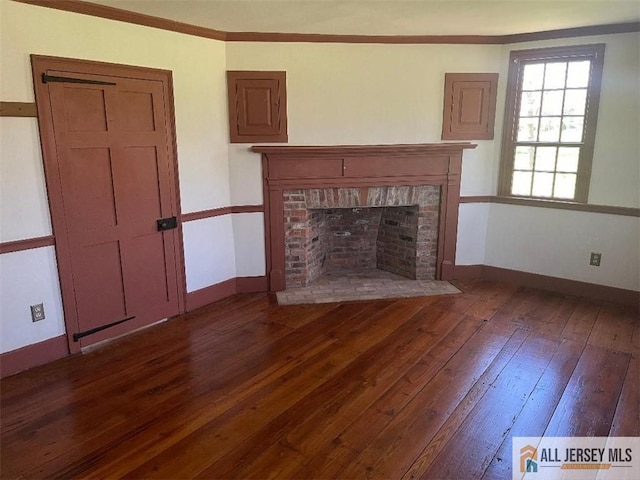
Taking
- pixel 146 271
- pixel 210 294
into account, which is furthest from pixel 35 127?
pixel 210 294

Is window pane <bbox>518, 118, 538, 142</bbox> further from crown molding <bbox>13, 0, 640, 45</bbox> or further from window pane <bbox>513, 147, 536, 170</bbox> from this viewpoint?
crown molding <bbox>13, 0, 640, 45</bbox>

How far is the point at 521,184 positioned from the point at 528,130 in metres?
0.53

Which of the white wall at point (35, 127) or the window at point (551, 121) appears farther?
the window at point (551, 121)

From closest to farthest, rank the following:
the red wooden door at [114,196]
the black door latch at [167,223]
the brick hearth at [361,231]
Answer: the red wooden door at [114,196]
the black door latch at [167,223]
the brick hearth at [361,231]

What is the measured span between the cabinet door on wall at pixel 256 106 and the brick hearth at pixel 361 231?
2.00ft

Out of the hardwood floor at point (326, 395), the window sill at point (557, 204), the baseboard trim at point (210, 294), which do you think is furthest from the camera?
the baseboard trim at point (210, 294)

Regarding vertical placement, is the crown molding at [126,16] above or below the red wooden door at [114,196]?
above

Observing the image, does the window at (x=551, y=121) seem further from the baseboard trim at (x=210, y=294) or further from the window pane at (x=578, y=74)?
the baseboard trim at (x=210, y=294)

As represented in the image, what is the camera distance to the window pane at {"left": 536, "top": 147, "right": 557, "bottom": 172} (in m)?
4.32

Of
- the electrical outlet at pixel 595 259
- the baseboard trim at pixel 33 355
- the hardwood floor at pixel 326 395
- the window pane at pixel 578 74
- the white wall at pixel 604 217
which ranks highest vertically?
the window pane at pixel 578 74

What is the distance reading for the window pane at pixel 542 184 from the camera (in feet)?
14.4

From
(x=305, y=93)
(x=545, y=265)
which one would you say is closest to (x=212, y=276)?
(x=305, y=93)

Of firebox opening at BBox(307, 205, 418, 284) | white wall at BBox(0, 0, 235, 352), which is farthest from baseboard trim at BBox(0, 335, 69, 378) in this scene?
firebox opening at BBox(307, 205, 418, 284)

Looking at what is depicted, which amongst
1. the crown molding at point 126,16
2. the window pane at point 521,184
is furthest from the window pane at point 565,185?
the crown molding at point 126,16
